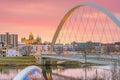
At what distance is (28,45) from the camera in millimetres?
169250

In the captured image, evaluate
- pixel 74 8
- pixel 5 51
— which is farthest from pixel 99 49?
pixel 5 51

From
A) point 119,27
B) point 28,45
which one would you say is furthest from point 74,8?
point 28,45

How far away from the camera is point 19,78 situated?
384 inches

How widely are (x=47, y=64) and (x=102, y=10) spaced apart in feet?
169

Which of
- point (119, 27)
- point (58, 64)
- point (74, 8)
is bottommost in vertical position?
point (58, 64)

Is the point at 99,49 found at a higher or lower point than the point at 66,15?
lower

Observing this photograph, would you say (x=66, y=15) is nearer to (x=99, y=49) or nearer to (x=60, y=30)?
(x=60, y=30)

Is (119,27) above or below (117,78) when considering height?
above

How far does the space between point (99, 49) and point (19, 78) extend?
62.3 m

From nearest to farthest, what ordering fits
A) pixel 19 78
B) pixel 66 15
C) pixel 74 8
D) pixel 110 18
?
pixel 19 78, pixel 110 18, pixel 74 8, pixel 66 15

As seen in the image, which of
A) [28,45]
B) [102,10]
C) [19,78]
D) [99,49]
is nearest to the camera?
[19,78]

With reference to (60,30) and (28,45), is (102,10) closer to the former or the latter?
(60,30)

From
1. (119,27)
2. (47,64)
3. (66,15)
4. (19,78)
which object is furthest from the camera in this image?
(47,64)

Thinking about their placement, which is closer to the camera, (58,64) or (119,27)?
(119,27)
